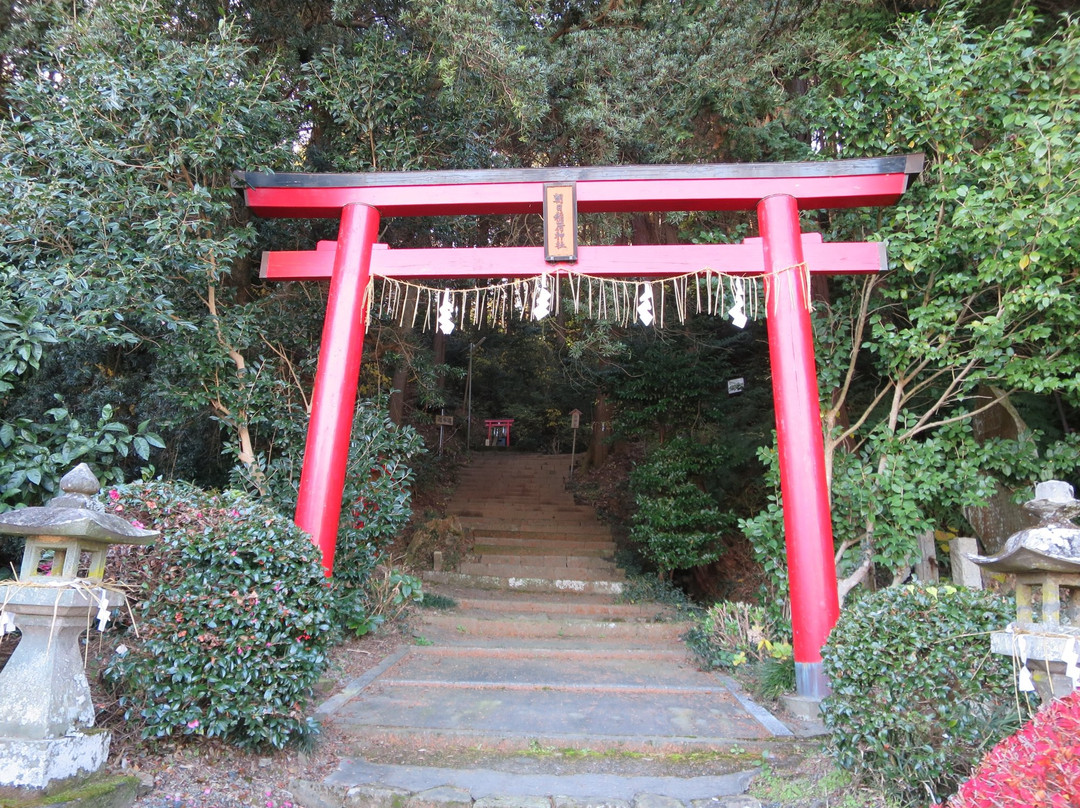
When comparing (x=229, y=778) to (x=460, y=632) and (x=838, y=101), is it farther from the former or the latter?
(x=838, y=101)

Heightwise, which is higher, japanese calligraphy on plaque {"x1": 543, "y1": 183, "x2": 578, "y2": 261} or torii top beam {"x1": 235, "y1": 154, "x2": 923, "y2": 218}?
torii top beam {"x1": 235, "y1": 154, "x2": 923, "y2": 218}

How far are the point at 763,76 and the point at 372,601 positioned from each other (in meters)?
6.77

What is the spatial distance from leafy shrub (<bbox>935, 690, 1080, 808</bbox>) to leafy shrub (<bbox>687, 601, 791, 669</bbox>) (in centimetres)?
337

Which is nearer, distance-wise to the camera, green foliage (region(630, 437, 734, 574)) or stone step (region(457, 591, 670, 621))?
stone step (region(457, 591, 670, 621))

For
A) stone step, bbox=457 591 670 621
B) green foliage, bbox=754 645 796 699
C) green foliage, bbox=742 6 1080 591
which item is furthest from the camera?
stone step, bbox=457 591 670 621

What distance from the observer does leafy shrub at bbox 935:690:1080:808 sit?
71.2 inches

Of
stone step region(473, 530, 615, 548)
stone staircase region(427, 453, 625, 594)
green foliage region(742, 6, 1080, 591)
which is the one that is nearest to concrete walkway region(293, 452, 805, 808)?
stone staircase region(427, 453, 625, 594)

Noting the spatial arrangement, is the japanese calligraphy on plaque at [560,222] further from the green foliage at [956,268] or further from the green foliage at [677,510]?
the green foliage at [677,510]

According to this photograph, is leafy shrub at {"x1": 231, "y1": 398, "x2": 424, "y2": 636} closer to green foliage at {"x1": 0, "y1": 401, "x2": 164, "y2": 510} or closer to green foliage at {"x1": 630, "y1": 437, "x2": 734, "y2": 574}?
green foliage at {"x1": 0, "y1": 401, "x2": 164, "y2": 510}

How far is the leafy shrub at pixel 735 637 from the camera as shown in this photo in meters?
5.77

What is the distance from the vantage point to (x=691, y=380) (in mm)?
9664

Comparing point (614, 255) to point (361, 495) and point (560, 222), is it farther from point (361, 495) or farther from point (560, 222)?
point (361, 495)

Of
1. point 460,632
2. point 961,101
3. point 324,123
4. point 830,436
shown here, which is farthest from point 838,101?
point 460,632

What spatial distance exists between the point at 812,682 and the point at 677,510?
389 cm
